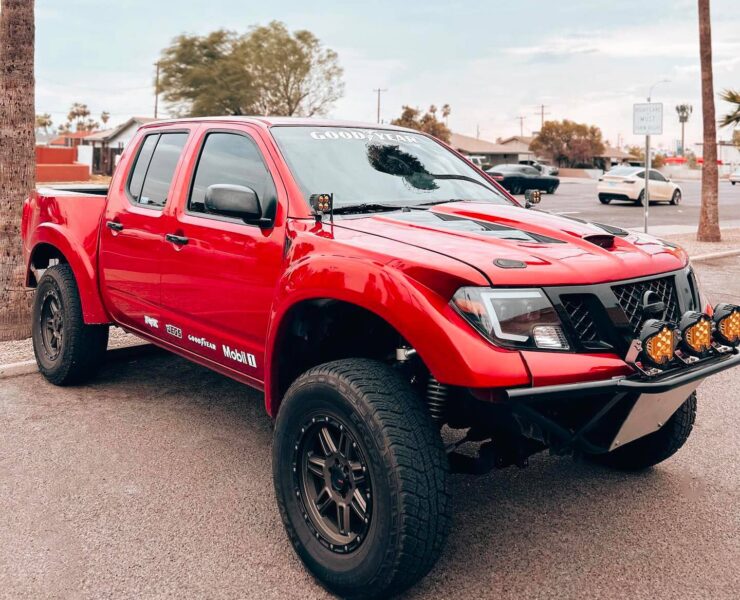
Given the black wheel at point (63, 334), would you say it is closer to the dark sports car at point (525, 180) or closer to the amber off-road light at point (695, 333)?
the amber off-road light at point (695, 333)

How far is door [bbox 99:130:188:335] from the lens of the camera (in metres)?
4.70

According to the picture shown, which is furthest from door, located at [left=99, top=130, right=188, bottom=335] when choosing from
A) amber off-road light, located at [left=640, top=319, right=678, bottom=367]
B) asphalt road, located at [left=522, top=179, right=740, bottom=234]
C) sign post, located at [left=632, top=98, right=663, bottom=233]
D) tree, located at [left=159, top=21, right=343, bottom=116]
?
tree, located at [left=159, top=21, right=343, bottom=116]

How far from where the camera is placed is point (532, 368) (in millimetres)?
2812

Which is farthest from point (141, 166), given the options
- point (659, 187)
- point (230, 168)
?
point (659, 187)

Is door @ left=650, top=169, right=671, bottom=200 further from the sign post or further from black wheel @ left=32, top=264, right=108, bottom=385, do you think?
black wheel @ left=32, top=264, right=108, bottom=385

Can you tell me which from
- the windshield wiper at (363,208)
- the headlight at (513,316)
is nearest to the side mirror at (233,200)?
the windshield wiper at (363,208)

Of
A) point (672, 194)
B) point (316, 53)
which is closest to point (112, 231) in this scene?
point (672, 194)

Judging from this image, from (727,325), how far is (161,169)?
3200mm

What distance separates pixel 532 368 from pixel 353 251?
900 mm

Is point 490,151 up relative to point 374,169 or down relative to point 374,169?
up

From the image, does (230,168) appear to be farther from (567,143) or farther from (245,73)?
(567,143)

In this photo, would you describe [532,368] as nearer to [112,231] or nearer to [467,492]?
[467,492]

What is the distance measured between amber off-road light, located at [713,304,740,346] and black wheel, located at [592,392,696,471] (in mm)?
593

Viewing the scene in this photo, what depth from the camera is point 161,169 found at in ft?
16.0
